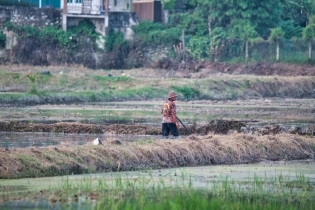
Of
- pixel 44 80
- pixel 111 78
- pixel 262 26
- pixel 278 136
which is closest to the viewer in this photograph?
pixel 278 136

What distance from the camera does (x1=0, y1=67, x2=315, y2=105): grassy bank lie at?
32.9 m

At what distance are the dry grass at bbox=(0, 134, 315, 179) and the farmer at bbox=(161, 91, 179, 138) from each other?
156 cm

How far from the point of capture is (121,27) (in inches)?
1841

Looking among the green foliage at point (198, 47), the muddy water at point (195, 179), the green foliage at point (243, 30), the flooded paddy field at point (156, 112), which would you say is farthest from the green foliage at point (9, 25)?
the muddy water at point (195, 179)

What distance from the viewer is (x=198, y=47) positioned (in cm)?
4641

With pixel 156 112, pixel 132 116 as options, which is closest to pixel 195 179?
pixel 132 116

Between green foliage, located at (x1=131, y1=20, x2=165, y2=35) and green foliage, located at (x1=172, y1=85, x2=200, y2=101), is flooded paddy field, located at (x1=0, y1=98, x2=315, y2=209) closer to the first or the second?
green foliage, located at (x1=172, y1=85, x2=200, y2=101)

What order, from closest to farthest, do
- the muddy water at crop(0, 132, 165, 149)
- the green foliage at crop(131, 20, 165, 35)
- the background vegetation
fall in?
the muddy water at crop(0, 132, 165, 149), the background vegetation, the green foliage at crop(131, 20, 165, 35)

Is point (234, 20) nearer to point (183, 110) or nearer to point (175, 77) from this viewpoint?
point (175, 77)

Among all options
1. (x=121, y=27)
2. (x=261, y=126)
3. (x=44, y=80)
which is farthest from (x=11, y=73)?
(x=261, y=126)

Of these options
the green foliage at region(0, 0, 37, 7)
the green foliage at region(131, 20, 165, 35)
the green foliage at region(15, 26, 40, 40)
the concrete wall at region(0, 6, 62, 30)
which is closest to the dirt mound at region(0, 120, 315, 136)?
the green foliage at region(15, 26, 40, 40)

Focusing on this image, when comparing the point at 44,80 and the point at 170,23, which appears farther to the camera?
the point at 170,23

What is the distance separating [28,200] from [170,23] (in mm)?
37731

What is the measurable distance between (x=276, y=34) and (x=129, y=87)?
12.1 metres
